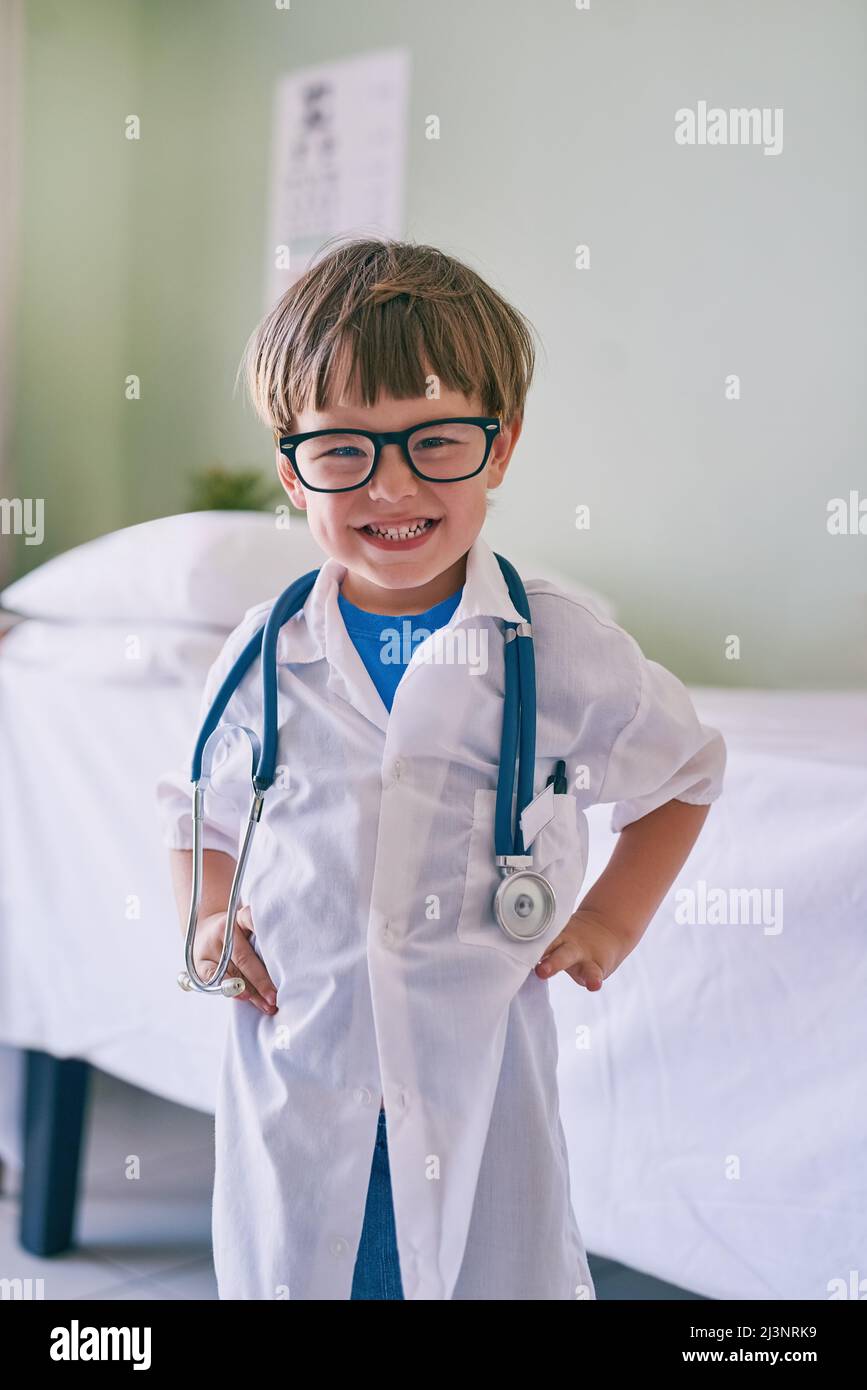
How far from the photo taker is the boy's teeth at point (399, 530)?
673mm

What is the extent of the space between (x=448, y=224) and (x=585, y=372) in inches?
10.6

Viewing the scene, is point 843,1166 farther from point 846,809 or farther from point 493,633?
point 493,633

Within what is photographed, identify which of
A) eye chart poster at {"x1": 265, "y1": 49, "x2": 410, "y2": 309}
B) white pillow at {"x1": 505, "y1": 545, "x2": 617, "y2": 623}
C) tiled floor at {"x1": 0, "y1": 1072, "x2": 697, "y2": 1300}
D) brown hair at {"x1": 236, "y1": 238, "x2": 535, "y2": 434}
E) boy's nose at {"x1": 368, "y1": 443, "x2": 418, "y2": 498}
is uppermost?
eye chart poster at {"x1": 265, "y1": 49, "x2": 410, "y2": 309}

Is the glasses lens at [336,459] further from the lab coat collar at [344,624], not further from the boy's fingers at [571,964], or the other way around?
the boy's fingers at [571,964]

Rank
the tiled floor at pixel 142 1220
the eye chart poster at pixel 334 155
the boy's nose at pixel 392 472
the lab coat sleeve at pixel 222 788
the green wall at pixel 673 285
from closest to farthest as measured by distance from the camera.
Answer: the boy's nose at pixel 392 472 < the lab coat sleeve at pixel 222 788 < the tiled floor at pixel 142 1220 < the green wall at pixel 673 285 < the eye chart poster at pixel 334 155

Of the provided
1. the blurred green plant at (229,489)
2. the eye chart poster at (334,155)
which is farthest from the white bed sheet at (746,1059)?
the eye chart poster at (334,155)

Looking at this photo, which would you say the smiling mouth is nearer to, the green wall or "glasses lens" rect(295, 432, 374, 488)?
"glasses lens" rect(295, 432, 374, 488)

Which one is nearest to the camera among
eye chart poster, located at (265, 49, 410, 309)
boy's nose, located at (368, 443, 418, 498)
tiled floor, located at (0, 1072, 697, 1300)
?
boy's nose, located at (368, 443, 418, 498)

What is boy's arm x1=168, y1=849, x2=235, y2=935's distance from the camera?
0.77 meters

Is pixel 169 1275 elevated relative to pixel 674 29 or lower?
lower

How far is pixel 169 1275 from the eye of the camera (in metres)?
1.29

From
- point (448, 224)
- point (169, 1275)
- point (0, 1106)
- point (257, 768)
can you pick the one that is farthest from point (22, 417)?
point (257, 768)

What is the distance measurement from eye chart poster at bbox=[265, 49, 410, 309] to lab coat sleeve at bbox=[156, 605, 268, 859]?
4.44ft

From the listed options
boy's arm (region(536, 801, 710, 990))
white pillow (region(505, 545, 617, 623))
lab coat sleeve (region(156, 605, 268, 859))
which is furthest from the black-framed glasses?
white pillow (region(505, 545, 617, 623))
